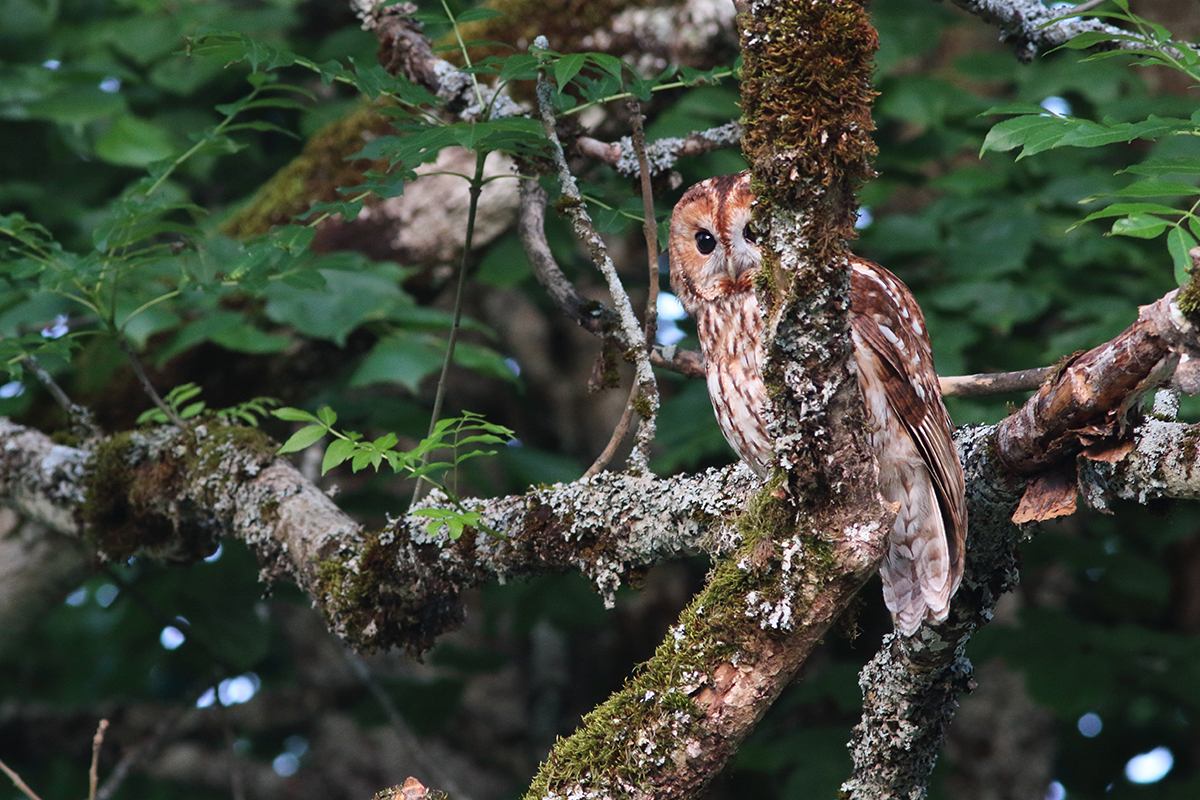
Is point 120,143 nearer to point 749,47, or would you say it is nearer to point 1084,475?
point 749,47

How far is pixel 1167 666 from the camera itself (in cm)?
359

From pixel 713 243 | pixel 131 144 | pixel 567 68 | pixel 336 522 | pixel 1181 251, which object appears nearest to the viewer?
pixel 1181 251

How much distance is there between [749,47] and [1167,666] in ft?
10.7

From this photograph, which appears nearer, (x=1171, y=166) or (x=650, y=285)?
(x=1171, y=166)

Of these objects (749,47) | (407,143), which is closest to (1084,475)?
(749,47)

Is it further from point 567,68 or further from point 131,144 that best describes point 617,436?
point 131,144

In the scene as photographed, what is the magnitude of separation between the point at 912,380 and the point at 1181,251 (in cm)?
74

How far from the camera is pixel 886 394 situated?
2.12m

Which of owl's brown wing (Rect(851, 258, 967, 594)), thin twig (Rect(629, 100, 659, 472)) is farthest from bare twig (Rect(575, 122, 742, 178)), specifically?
owl's brown wing (Rect(851, 258, 967, 594))

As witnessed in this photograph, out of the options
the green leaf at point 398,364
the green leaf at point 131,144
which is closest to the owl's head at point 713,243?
the green leaf at point 398,364

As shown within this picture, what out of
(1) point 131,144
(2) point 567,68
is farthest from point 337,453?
(1) point 131,144

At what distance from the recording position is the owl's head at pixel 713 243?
8.37 feet

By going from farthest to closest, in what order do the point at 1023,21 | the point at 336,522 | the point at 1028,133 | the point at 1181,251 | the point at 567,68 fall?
the point at 336,522, the point at 1023,21, the point at 567,68, the point at 1028,133, the point at 1181,251

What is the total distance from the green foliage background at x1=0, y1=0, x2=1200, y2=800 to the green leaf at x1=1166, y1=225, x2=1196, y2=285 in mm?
1339
